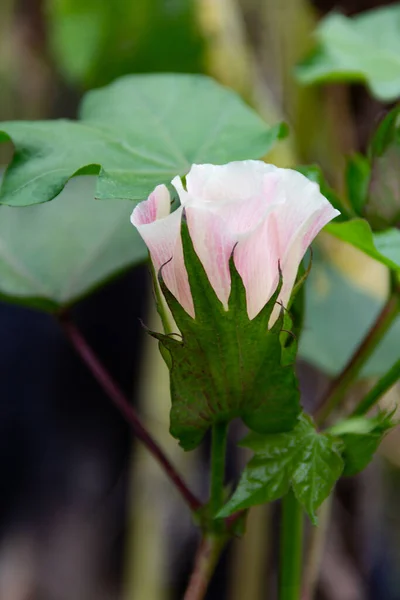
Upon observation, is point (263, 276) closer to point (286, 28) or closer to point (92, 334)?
point (286, 28)

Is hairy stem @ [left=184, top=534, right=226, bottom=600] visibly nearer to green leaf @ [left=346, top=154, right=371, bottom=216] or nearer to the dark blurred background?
green leaf @ [left=346, top=154, right=371, bottom=216]

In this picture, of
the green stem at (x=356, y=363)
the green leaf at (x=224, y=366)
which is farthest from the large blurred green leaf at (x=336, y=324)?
the green leaf at (x=224, y=366)

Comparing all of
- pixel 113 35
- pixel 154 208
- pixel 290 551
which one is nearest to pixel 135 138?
pixel 154 208

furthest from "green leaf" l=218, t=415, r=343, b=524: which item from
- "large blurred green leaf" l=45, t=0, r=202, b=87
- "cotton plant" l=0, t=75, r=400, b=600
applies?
"large blurred green leaf" l=45, t=0, r=202, b=87

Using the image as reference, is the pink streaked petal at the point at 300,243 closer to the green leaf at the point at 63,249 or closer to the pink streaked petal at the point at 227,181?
the pink streaked petal at the point at 227,181

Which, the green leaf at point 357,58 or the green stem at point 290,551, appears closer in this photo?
the green stem at point 290,551
